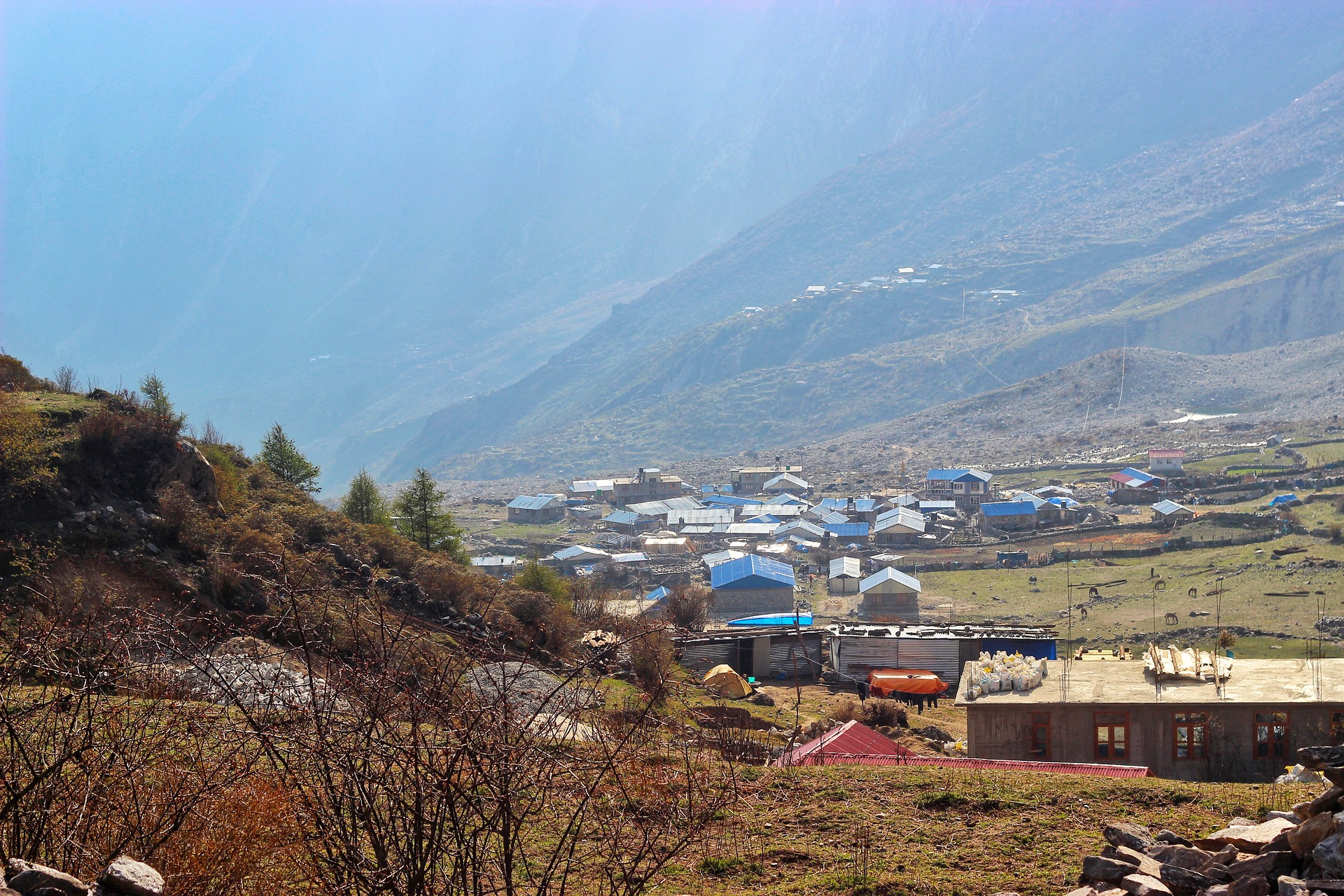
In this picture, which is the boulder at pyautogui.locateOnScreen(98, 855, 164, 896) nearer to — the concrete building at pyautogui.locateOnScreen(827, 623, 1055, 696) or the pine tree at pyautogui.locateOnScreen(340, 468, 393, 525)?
the concrete building at pyautogui.locateOnScreen(827, 623, 1055, 696)

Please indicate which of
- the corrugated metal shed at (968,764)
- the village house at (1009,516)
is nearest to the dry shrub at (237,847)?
the corrugated metal shed at (968,764)

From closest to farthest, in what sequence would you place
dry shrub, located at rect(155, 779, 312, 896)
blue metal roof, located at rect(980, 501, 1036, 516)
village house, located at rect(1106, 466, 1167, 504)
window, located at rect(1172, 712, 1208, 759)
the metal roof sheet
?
dry shrub, located at rect(155, 779, 312, 896)
window, located at rect(1172, 712, 1208, 759)
the metal roof sheet
blue metal roof, located at rect(980, 501, 1036, 516)
village house, located at rect(1106, 466, 1167, 504)

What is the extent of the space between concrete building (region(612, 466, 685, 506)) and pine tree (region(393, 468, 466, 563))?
59.1 metres

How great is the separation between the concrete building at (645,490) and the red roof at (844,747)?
77.3 metres

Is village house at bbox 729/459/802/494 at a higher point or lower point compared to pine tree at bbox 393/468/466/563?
higher

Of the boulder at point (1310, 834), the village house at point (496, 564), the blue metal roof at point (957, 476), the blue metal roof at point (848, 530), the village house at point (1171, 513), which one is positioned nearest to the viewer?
the boulder at point (1310, 834)

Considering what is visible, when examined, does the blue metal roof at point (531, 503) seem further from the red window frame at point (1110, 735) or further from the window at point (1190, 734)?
the window at point (1190, 734)

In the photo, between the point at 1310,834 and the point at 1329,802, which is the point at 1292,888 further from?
the point at 1329,802

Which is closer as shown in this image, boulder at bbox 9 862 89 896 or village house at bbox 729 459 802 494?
boulder at bbox 9 862 89 896

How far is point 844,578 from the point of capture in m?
53.0

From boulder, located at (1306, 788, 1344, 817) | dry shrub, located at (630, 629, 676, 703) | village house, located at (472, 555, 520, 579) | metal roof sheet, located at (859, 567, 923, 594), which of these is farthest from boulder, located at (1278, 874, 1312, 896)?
village house, located at (472, 555, 520, 579)

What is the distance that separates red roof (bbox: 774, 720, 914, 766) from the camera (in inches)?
498

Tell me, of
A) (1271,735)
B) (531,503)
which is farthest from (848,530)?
(1271,735)

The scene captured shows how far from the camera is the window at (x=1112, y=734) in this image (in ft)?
45.8
